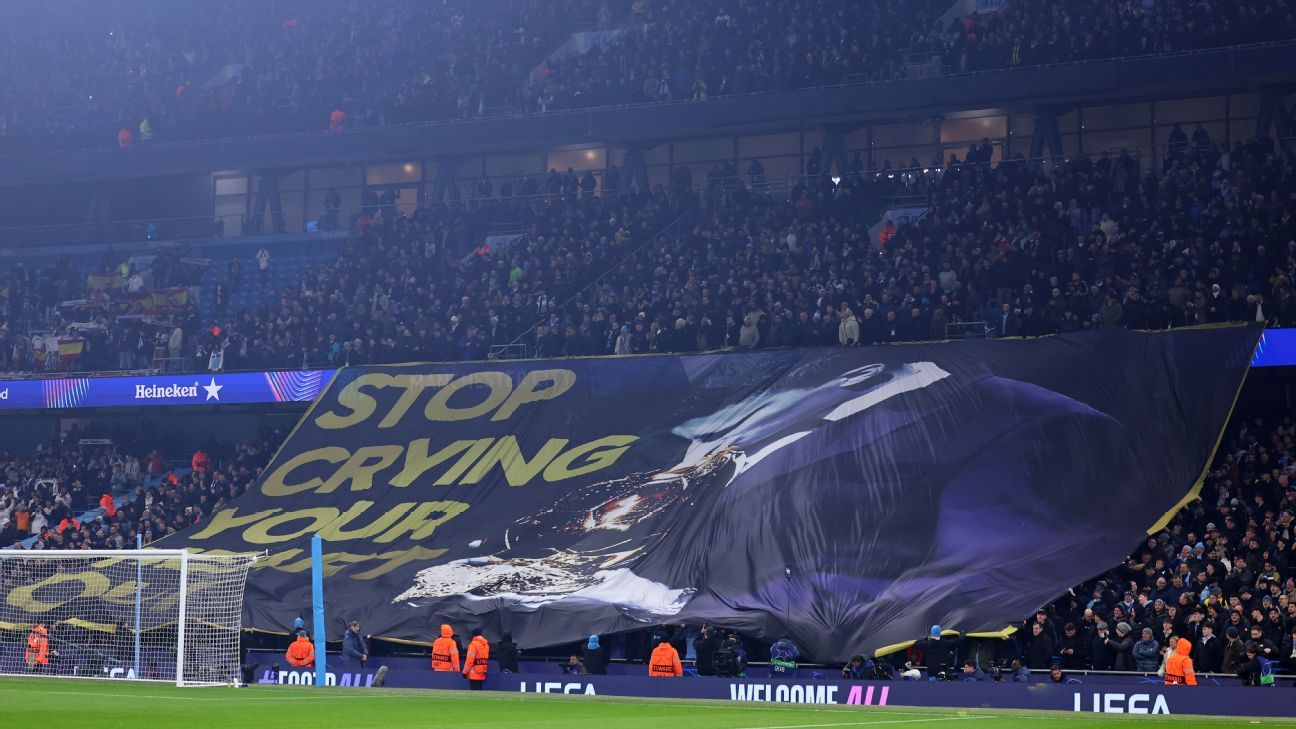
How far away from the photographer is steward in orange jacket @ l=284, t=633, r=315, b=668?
93.4 feet

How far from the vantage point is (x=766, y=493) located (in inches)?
1189

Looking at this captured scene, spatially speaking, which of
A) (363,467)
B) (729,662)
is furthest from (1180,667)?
(363,467)

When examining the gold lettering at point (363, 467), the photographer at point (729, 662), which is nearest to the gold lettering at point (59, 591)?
the gold lettering at point (363, 467)

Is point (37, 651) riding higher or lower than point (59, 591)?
lower

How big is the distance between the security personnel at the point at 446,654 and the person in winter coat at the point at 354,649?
5.39ft

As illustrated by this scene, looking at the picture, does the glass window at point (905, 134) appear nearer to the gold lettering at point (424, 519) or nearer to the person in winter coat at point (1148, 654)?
the gold lettering at point (424, 519)

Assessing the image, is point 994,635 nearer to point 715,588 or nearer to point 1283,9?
point 715,588

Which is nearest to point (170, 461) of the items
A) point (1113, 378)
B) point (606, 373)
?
point (606, 373)

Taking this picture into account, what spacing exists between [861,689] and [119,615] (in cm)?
1433

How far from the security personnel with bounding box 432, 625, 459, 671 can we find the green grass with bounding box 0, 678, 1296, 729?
293cm

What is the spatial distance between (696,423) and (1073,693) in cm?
1252

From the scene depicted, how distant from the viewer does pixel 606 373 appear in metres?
34.9

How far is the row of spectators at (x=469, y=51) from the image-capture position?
41.2 m

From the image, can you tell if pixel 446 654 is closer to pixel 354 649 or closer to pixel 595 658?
pixel 354 649
